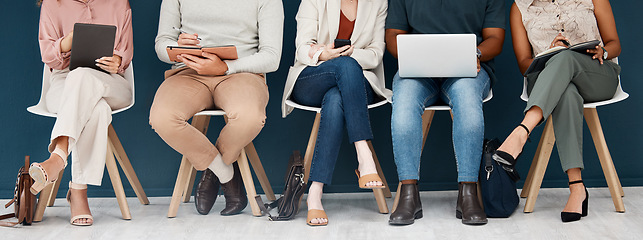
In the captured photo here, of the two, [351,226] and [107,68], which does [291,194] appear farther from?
[107,68]

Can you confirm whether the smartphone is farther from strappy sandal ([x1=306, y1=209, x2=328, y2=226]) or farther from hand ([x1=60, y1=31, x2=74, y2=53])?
hand ([x1=60, y1=31, x2=74, y2=53])

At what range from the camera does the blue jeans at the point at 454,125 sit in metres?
2.76

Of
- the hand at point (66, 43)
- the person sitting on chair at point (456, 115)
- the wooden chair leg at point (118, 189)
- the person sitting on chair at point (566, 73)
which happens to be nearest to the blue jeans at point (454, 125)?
the person sitting on chair at point (456, 115)

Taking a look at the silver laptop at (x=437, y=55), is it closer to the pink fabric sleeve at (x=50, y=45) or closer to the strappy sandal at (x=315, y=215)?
the strappy sandal at (x=315, y=215)

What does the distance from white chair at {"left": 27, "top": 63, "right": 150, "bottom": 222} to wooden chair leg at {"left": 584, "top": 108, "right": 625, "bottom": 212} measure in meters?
2.11

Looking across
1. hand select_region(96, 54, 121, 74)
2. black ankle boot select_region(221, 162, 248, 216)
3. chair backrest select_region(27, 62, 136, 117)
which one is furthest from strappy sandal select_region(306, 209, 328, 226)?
Result: hand select_region(96, 54, 121, 74)

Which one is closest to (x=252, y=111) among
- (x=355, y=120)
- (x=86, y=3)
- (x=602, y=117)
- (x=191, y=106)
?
(x=191, y=106)

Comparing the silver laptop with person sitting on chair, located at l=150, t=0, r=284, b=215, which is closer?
the silver laptop

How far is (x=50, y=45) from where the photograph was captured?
304 cm

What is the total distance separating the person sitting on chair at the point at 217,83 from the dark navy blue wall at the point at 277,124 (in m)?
0.42

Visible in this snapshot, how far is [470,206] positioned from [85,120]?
5.40ft

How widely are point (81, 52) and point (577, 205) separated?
2196 mm

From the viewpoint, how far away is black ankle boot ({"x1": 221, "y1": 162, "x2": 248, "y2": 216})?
3025mm

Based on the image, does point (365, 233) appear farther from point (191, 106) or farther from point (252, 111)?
point (191, 106)
